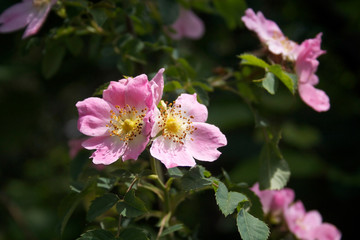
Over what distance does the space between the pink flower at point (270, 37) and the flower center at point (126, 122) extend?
44 cm

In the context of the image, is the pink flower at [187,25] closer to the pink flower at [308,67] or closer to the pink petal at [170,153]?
the pink flower at [308,67]

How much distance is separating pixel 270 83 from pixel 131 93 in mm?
370

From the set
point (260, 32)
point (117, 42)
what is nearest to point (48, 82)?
point (117, 42)

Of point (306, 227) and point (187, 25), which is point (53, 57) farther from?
point (306, 227)

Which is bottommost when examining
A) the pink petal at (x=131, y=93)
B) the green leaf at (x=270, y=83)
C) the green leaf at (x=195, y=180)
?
the green leaf at (x=195, y=180)

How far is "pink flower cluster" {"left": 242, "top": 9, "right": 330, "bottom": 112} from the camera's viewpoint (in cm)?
123

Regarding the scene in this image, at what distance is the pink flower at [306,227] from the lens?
1.33 meters

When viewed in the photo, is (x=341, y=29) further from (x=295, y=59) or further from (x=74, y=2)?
(x=74, y=2)

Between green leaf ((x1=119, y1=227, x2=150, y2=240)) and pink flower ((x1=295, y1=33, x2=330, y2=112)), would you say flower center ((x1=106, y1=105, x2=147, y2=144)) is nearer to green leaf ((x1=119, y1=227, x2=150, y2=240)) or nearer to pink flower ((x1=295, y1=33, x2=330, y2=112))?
green leaf ((x1=119, y1=227, x2=150, y2=240))

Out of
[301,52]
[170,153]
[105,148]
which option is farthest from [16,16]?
[301,52]

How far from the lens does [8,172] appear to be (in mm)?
3373

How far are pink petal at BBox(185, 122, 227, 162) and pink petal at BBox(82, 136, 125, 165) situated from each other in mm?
→ 153

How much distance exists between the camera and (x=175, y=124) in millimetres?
1046

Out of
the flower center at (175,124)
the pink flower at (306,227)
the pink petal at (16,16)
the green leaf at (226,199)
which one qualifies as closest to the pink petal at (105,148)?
the flower center at (175,124)
